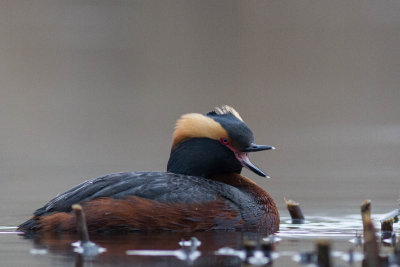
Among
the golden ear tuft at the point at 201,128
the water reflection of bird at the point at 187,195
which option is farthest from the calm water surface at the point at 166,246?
the golden ear tuft at the point at 201,128

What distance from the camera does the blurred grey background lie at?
15.8 meters

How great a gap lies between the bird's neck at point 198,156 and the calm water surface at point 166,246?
35.9 inches

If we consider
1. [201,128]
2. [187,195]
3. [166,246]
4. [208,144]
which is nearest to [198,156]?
[208,144]

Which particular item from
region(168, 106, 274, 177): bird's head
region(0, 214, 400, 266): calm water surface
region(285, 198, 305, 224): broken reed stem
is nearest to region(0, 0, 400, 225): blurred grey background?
region(285, 198, 305, 224): broken reed stem

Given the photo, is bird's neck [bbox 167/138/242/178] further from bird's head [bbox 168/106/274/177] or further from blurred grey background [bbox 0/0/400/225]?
blurred grey background [bbox 0/0/400/225]

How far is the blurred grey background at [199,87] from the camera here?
623 inches

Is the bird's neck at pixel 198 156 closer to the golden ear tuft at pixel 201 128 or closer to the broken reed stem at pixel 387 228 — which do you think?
the golden ear tuft at pixel 201 128

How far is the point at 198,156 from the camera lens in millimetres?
10195

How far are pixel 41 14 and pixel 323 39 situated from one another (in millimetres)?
9425

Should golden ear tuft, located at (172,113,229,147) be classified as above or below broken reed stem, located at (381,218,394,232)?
above

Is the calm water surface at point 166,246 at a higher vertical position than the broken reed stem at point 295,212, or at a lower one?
lower

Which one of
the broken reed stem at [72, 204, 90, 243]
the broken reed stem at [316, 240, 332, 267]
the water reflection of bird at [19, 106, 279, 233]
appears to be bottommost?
the broken reed stem at [316, 240, 332, 267]

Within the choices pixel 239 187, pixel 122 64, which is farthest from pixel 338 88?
pixel 239 187

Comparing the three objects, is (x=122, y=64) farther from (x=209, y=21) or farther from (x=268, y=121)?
(x=268, y=121)
